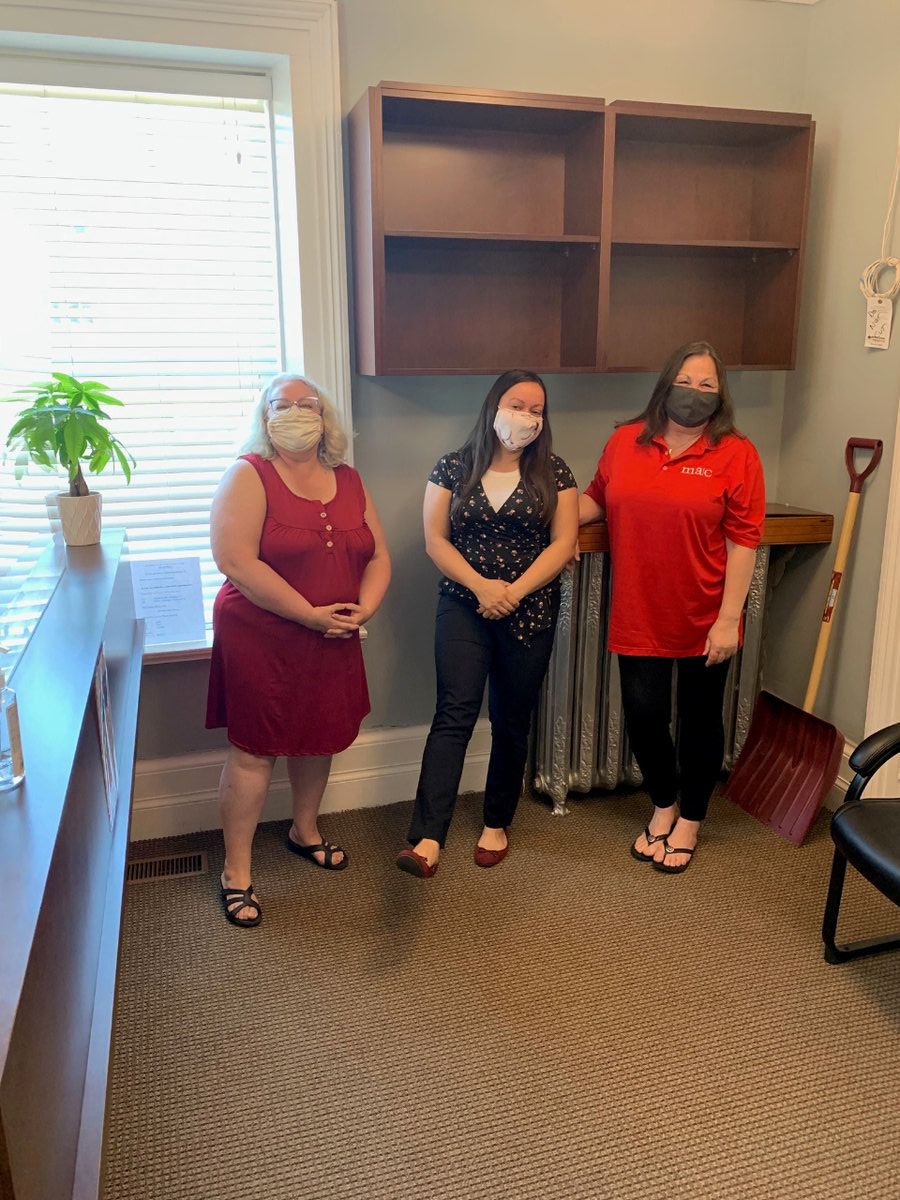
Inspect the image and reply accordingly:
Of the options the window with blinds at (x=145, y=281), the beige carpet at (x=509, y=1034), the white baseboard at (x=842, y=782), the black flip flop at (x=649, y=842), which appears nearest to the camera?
the beige carpet at (x=509, y=1034)

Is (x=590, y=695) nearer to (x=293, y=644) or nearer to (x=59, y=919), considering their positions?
(x=293, y=644)

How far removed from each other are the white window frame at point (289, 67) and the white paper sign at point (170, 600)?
676 millimetres

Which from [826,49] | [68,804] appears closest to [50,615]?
[68,804]

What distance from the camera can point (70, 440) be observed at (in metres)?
2.29

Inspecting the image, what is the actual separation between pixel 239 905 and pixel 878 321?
2422mm

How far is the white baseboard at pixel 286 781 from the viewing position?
2811mm

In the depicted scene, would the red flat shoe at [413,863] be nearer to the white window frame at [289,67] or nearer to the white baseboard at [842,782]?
the white window frame at [289,67]

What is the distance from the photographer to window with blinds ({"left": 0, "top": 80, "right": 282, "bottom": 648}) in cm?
246

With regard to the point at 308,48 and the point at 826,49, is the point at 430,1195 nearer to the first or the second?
the point at 308,48

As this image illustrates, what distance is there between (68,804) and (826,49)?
301cm

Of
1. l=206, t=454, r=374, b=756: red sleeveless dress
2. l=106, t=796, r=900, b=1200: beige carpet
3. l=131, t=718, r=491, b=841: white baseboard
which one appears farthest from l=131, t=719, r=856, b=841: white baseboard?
l=206, t=454, r=374, b=756: red sleeveless dress

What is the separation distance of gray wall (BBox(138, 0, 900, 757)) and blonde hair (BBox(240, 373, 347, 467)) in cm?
43

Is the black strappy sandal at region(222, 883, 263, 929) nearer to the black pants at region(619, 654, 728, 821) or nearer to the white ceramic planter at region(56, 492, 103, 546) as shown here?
the white ceramic planter at region(56, 492, 103, 546)

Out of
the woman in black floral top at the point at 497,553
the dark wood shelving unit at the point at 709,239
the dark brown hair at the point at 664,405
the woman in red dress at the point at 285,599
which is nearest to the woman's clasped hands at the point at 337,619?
the woman in red dress at the point at 285,599
